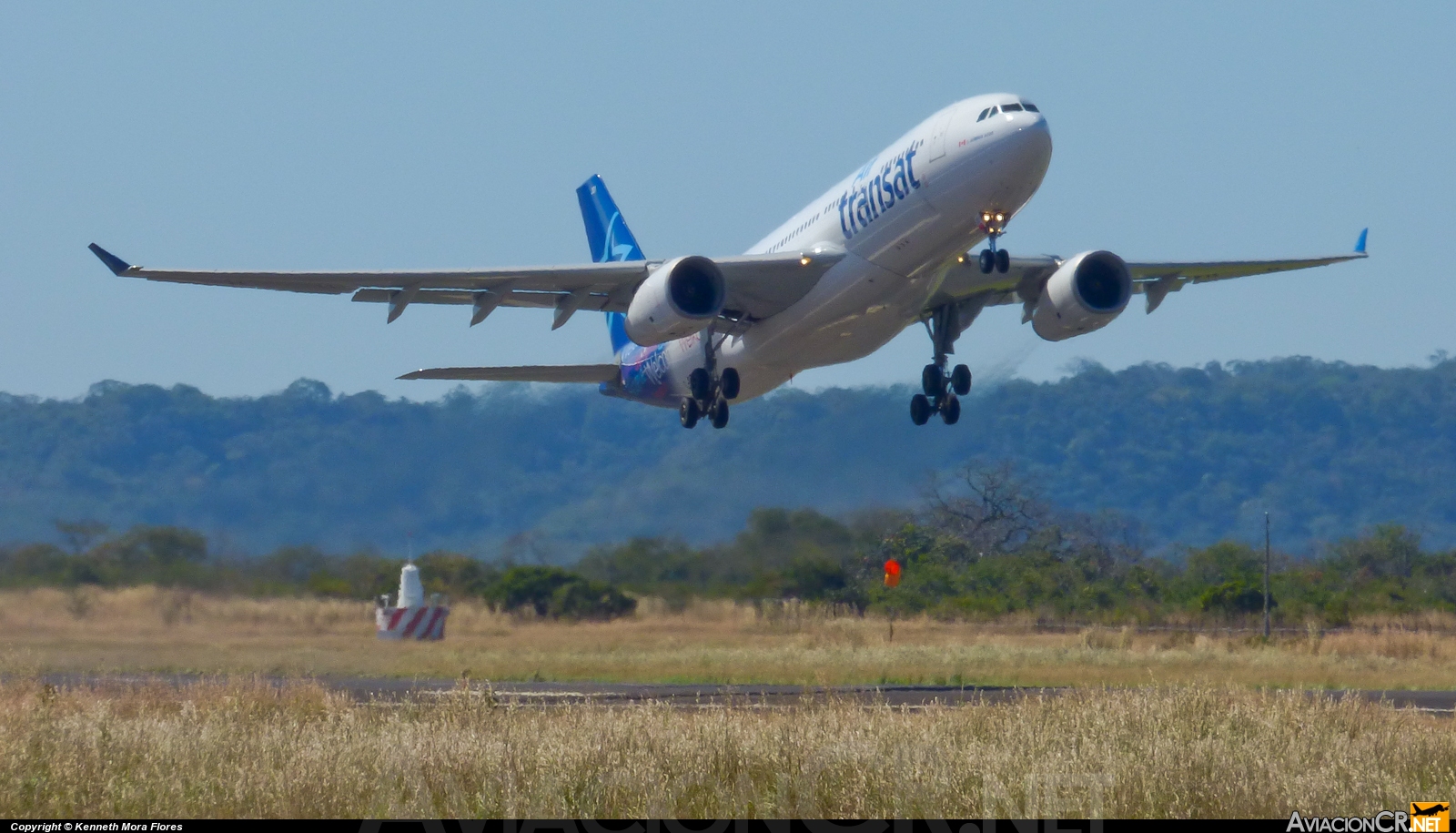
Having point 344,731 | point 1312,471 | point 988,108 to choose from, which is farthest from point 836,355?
point 1312,471

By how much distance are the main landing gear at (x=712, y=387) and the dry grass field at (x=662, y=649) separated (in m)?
4.34

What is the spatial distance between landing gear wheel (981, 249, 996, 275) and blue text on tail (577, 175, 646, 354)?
9.20 m

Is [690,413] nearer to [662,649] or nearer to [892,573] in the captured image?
[662,649]

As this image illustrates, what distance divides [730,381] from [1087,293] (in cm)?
567

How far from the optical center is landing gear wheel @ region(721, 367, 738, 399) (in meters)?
24.7

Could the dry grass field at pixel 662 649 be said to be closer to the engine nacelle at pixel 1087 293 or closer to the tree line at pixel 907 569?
the tree line at pixel 907 569

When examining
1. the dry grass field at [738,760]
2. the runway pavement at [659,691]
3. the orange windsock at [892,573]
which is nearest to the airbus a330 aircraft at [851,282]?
the runway pavement at [659,691]

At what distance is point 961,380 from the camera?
25719mm

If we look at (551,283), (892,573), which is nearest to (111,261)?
(551,283)

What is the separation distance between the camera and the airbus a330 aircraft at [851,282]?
780 inches

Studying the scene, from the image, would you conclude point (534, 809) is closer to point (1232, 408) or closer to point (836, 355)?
point (836, 355)

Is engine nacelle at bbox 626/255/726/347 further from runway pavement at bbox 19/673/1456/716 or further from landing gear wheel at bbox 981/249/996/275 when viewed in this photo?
runway pavement at bbox 19/673/1456/716

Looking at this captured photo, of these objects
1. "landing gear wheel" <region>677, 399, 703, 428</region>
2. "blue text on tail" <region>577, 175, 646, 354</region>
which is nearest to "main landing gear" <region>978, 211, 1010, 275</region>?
"landing gear wheel" <region>677, 399, 703, 428</region>

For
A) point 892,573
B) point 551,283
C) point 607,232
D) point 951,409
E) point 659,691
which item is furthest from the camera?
point 892,573
